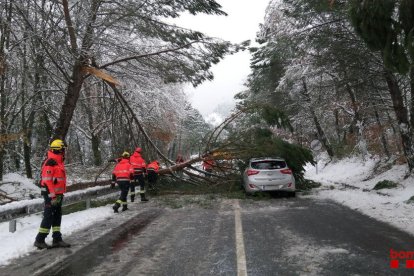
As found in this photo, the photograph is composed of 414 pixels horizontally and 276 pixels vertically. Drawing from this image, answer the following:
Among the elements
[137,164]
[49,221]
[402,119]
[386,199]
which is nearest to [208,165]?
[137,164]

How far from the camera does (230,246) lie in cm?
725

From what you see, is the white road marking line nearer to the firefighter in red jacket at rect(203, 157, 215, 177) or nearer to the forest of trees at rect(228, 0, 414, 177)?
the forest of trees at rect(228, 0, 414, 177)

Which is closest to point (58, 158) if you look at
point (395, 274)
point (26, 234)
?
point (26, 234)

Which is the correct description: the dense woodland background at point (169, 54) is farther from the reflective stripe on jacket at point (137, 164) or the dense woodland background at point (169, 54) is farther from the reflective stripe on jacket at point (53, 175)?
the reflective stripe on jacket at point (53, 175)

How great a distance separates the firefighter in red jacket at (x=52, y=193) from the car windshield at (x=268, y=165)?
899 centimetres

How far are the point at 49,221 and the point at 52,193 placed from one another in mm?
545

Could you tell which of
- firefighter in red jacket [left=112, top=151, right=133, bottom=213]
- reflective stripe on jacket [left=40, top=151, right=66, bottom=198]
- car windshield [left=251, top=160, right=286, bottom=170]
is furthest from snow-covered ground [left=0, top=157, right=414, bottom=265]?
car windshield [left=251, top=160, right=286, bottom=170]

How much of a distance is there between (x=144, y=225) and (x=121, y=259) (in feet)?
10.8

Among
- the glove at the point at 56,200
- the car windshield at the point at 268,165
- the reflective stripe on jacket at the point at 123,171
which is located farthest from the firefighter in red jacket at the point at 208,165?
the glove at the point at 56,200

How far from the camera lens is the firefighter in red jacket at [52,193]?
7492mm

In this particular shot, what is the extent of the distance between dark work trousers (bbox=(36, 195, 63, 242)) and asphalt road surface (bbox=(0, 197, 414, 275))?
1.16 feet

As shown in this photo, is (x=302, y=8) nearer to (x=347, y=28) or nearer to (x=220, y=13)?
(x=347, y=28)

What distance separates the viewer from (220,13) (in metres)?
14.0

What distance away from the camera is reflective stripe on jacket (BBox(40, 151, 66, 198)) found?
7.52 m
